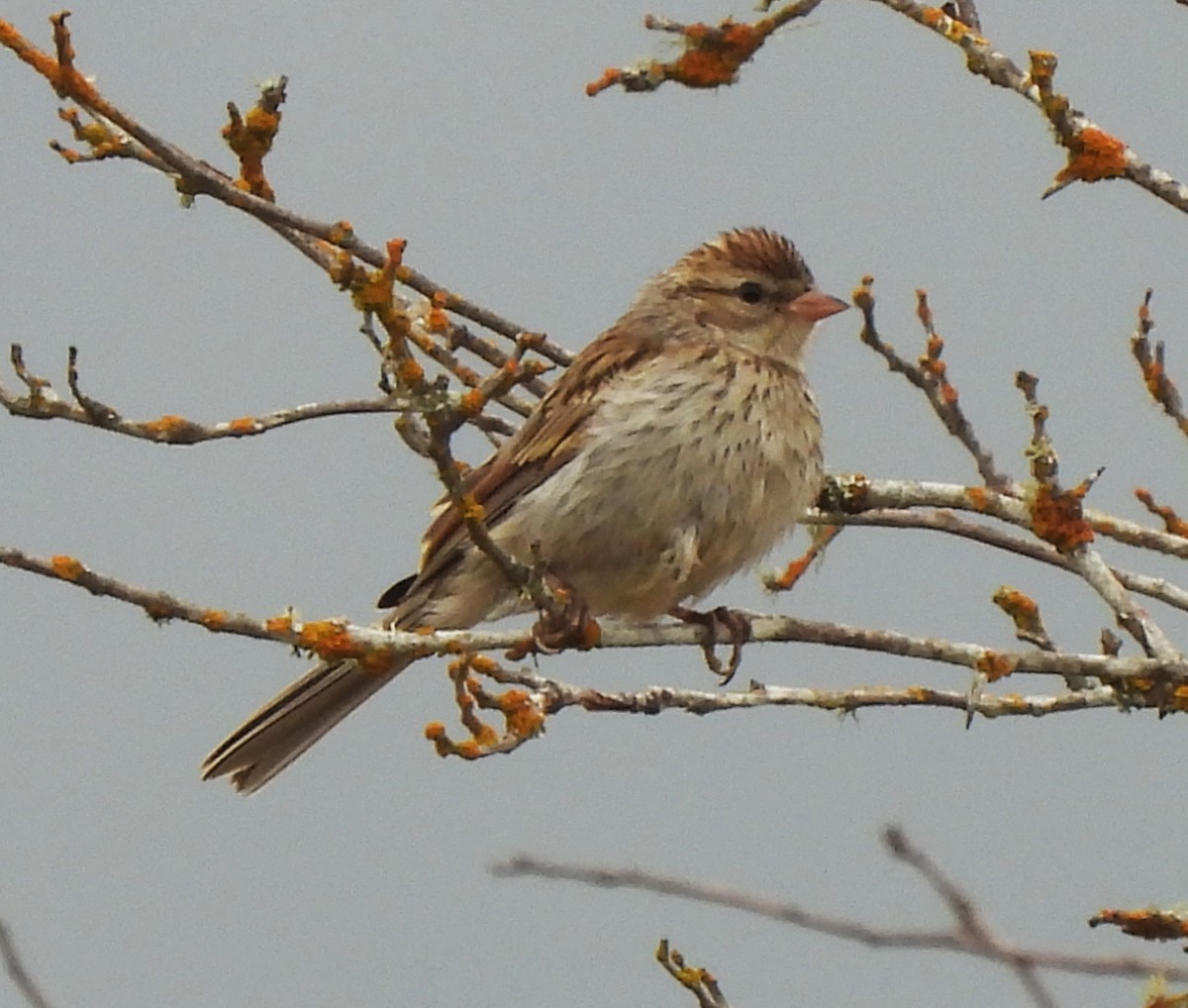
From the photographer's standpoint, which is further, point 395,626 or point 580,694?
point 395,626

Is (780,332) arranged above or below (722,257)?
below

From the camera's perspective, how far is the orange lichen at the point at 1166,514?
4.94 metres

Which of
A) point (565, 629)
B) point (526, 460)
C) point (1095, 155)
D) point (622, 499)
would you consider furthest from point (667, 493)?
point (1095, 155)

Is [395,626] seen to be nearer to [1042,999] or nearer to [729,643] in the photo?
[729,643]

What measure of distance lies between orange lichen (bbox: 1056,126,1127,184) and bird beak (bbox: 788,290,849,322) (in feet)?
5.41

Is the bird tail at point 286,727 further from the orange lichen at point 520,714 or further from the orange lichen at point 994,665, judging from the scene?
A: the orange lichen at point 994,665

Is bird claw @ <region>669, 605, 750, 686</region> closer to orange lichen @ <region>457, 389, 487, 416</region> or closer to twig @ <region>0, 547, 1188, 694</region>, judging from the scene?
twig @ <region>0, 547, 1188, 694</region>

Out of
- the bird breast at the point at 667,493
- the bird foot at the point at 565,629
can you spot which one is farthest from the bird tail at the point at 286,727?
the bird foot at the point at 565,629

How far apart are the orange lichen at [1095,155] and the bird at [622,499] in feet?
3.75

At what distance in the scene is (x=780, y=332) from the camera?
5.73 m

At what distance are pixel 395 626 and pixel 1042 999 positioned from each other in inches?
119

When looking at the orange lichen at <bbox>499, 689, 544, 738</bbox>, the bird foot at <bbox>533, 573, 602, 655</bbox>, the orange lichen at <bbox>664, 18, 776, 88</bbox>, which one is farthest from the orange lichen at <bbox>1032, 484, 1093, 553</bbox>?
the orange lichen at <bbox>664, 18, 776, 88</bbox>

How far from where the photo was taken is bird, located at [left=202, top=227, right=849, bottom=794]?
4.96 metres

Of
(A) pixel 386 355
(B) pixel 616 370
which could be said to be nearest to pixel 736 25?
(B) pixel 616 370
